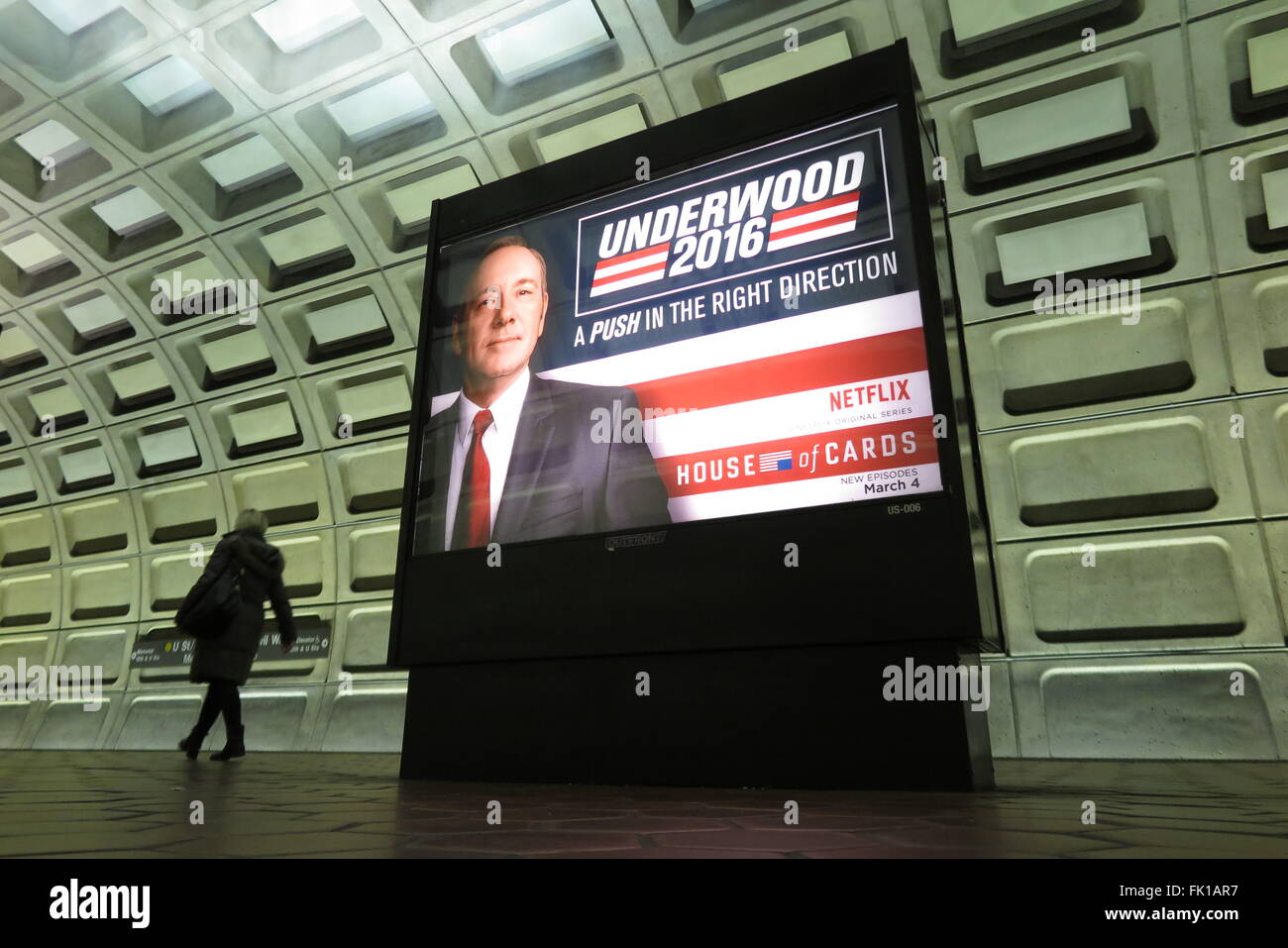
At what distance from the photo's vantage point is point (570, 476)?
14.3ft

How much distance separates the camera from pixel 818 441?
150 inches

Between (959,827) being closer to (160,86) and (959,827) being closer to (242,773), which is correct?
(242,773)

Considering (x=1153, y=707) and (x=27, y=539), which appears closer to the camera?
(x=1153, y=707)

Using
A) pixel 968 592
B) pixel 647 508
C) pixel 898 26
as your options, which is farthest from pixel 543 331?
pixel 898 26

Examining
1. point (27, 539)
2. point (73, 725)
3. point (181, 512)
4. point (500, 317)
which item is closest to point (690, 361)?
point (500, 317)

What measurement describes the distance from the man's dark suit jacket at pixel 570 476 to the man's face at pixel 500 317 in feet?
0.93

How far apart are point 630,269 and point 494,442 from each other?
1194mm

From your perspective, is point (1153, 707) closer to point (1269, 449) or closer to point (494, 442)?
point (1269, 449)

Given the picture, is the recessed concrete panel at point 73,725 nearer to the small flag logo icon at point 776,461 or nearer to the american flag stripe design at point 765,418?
the american flag stripe design at point 765,418

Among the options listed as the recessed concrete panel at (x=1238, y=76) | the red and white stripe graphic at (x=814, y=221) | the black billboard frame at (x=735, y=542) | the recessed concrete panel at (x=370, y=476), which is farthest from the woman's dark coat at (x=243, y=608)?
the recessed concrete panel at (x=1238, y=76)

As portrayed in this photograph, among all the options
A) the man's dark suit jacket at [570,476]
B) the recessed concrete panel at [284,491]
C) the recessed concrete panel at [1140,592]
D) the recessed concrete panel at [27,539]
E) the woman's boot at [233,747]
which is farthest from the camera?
the recessed concrete panel at [27,539]

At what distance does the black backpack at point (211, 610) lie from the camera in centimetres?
647

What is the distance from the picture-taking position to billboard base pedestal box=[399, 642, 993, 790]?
335 cm
